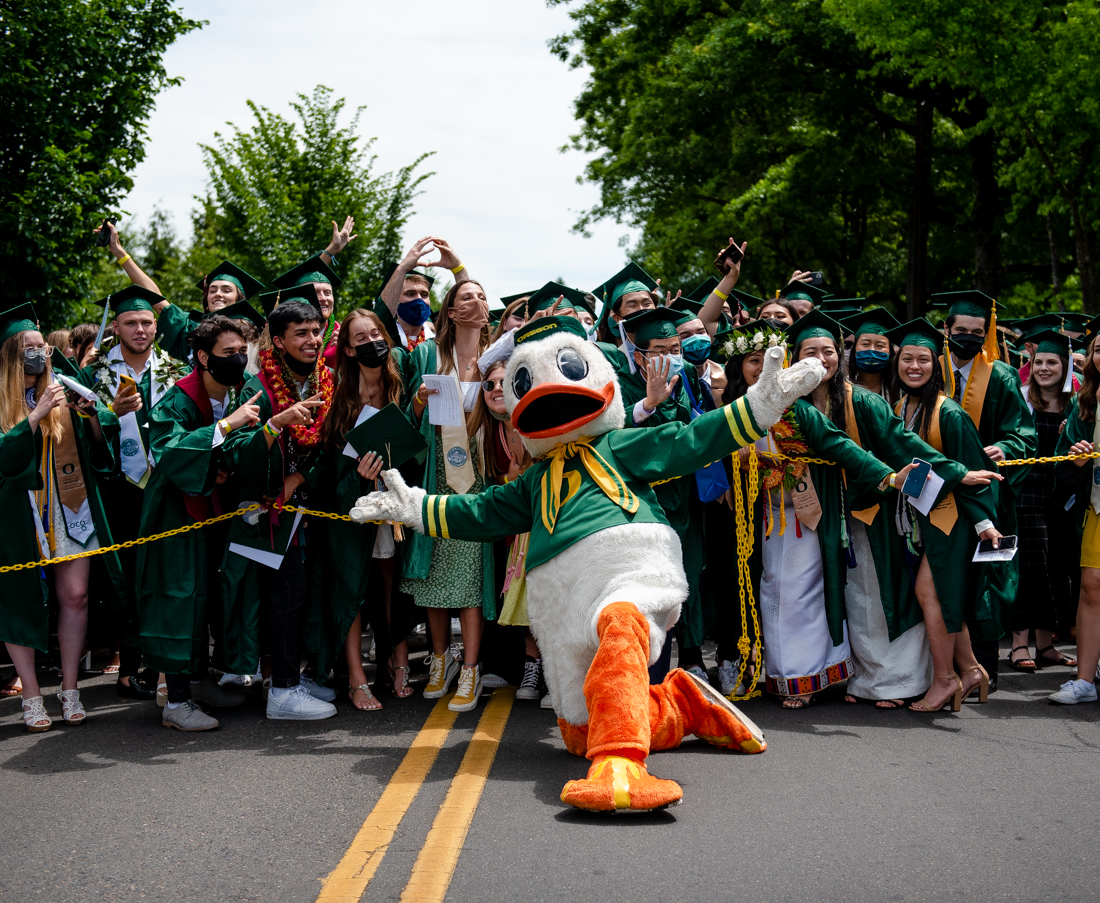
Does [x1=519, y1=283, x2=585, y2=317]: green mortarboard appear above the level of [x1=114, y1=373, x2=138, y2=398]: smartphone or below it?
above

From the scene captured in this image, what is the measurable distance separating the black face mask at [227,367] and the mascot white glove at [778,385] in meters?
2.75

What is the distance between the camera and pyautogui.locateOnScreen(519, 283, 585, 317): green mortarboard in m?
7.03

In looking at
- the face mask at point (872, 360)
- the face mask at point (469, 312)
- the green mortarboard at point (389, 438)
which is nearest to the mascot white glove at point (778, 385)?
the face mask at point (872, 360)

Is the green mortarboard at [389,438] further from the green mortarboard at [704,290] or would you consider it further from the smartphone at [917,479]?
the green mortarboard at [704,290]

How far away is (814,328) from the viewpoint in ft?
20.7

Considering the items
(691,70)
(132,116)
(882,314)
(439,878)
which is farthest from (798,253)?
(439,878)

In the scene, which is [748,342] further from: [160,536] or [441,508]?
[160,536]

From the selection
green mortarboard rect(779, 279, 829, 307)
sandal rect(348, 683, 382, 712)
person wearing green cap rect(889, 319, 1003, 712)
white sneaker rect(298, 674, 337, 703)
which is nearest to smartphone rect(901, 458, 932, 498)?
person wearing green cap rect(889, 319, 1003, 712)

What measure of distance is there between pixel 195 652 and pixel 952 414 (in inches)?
175

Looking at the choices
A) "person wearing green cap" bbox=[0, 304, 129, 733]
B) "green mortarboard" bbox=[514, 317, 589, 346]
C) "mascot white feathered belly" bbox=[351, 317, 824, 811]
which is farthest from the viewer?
"person wearing green cap" bbox=[0, 304, 129, 733]

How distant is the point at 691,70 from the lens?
21.4m

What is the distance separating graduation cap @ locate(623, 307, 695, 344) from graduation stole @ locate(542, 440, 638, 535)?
1382 millimetres

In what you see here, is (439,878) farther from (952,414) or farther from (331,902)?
(952,414)

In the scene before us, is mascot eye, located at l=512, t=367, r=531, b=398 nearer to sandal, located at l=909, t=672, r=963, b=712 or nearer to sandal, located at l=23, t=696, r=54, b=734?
sandal, located at l=909, t=672, r=963, b=712
